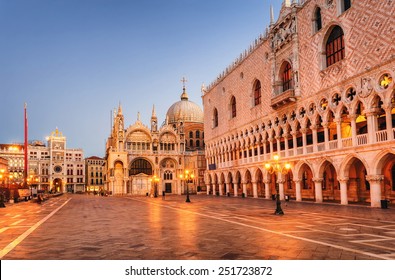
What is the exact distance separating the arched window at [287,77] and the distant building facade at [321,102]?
10 cm

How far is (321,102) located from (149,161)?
42125 millimetres

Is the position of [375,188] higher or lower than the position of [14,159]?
lower

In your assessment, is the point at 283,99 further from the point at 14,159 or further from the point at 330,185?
the point at 14,159

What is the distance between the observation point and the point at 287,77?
35188mm

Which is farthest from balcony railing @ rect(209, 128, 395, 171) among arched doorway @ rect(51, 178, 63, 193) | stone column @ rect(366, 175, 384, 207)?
arched doorway @ rect(51, 178, 63, 193)

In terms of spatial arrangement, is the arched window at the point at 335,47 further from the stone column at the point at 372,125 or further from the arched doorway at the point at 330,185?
the arched doorway at the point at 330,185

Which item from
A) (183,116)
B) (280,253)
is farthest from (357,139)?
(183,116)

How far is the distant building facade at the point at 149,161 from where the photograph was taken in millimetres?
63219

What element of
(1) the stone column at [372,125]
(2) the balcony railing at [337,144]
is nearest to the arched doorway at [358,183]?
(2) the balcony railing at [337,144]

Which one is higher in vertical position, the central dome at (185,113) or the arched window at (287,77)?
the central dome at (185,113)

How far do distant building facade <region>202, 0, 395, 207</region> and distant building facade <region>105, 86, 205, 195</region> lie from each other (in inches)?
744

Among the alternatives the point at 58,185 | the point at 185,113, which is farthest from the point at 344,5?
the point at 58,185
